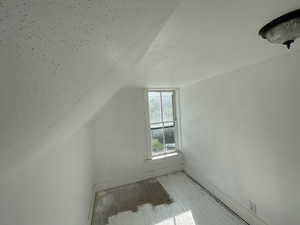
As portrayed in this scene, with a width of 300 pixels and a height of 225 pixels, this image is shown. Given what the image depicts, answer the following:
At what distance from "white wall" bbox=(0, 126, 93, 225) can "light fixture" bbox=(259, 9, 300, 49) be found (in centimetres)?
154

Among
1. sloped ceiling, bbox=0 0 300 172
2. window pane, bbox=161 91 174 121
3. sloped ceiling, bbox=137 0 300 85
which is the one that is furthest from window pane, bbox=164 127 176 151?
sloped ceiling, bbox=0 0 300 172

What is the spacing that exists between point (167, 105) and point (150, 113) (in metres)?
0.48

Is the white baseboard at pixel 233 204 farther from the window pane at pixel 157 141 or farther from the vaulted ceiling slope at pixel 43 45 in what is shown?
the vaulted ceiling slope at pixel 43 45

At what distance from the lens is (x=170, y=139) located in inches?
137

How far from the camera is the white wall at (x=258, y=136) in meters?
1.39

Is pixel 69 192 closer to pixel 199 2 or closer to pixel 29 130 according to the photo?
pixel 29 130

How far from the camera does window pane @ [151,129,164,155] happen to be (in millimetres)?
3296

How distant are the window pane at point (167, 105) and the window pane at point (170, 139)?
A: 264 millimetres

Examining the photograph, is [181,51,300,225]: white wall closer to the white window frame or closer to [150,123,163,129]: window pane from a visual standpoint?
the white window frame

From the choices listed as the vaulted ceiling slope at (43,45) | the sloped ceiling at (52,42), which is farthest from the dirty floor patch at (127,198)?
the vaulted ceiling slope at (43,45)

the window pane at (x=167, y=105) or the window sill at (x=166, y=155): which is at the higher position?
the window pane at (x=167, y=105)

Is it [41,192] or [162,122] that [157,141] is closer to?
[162,122]

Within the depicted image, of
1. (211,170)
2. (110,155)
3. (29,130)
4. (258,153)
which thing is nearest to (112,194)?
(110,155)

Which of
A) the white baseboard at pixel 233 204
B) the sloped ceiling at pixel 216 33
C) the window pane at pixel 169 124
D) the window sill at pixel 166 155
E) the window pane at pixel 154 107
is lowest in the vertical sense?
the white baseboard at pixel 233 204
